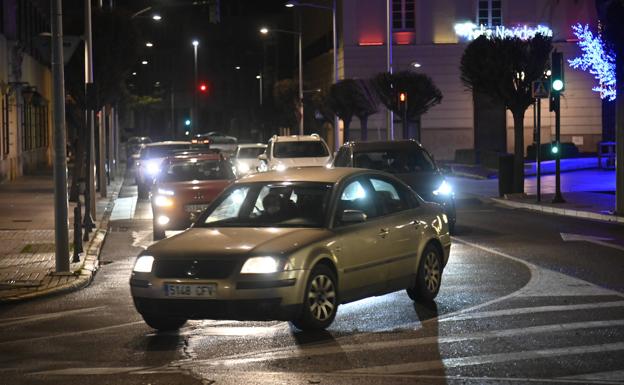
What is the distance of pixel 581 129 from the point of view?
57.0 meters

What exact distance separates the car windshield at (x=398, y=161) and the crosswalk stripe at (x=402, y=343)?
29.9 feet

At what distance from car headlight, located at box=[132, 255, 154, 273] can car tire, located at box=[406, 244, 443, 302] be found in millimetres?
3007

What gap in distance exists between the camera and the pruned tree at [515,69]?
1145 inches

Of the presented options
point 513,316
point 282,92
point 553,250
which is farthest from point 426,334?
point 282,92

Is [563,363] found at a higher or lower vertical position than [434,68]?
lower

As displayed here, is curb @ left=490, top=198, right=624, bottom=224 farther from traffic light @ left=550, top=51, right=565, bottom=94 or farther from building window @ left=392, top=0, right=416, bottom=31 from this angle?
building window @ left=392, top=0, right=416, bottom=31

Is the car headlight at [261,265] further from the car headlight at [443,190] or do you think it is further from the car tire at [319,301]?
the car headlight at [443,190]

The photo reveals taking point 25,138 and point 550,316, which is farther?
point 25,138

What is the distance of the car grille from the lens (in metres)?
9.54

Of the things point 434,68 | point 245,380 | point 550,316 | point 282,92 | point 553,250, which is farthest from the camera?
point 282,92

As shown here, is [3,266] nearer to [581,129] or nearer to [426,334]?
[426,334]

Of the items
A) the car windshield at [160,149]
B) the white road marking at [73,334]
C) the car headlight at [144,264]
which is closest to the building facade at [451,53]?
the car windshield at [160,149]

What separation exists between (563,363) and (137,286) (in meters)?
3.85

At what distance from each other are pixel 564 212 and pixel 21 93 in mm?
27019
